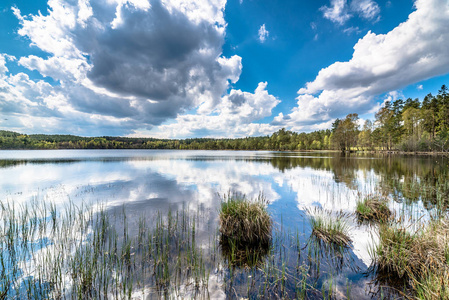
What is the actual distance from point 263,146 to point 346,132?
317 ft

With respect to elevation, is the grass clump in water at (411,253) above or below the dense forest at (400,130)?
below

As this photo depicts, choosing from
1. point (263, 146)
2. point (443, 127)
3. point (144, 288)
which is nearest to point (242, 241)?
point (144, 288)

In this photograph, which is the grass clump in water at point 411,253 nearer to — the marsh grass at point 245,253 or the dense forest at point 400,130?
the marsh grass at point 245,253

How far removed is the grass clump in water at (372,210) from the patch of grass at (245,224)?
589cm

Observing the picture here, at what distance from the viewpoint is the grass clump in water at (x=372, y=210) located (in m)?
9.29

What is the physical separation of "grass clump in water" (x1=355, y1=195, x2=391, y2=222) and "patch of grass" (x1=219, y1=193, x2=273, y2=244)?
19.3 feet

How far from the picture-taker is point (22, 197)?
13.3m

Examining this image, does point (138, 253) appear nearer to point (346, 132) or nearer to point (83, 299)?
point (83, 299)

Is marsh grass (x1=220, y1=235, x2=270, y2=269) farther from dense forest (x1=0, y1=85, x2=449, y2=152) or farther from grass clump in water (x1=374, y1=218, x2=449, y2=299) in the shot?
dense forest (x1=0, y1=85, x2=449, y2=152)

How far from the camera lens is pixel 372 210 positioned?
9562 millimetres

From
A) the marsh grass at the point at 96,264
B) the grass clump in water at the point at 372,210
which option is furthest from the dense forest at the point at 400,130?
the marsh grass at the point at 96,264

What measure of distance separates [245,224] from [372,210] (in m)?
7.65

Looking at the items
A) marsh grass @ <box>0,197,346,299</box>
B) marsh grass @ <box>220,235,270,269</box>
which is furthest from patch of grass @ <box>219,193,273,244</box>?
marsh grass @ <box>0,197,346,299</box>

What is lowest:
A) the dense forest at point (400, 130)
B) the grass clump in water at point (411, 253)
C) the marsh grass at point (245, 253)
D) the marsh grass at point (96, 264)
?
the marsh grass at point (245, 253)
